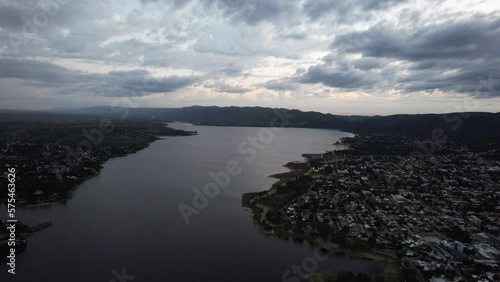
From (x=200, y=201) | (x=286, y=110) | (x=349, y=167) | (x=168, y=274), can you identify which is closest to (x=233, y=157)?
(x=349, y=167)

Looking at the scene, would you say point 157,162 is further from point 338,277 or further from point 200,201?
point 338,277

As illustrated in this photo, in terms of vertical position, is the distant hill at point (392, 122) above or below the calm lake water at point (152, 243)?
above

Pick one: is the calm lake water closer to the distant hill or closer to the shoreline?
the shoreline

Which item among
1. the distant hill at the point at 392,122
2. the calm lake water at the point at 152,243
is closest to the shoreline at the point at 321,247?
the calm lake water at the point at 152,243

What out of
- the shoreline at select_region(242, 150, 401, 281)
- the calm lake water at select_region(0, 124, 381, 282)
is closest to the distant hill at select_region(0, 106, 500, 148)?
the shoreline at select_region(242, 150, 401, 281)

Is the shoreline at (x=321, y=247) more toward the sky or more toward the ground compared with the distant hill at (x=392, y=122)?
more toward the ground

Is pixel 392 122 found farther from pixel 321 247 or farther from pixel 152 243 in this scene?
pixel 152 243

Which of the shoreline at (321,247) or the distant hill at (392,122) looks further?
the distant hill at (392,122)

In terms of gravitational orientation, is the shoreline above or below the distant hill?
below

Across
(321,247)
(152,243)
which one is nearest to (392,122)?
(321,247)

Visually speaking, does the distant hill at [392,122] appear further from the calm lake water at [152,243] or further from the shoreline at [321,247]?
the calm lake water at [152,243]

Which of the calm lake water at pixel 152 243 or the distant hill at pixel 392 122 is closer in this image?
the calm lake water at pixel 152 243
